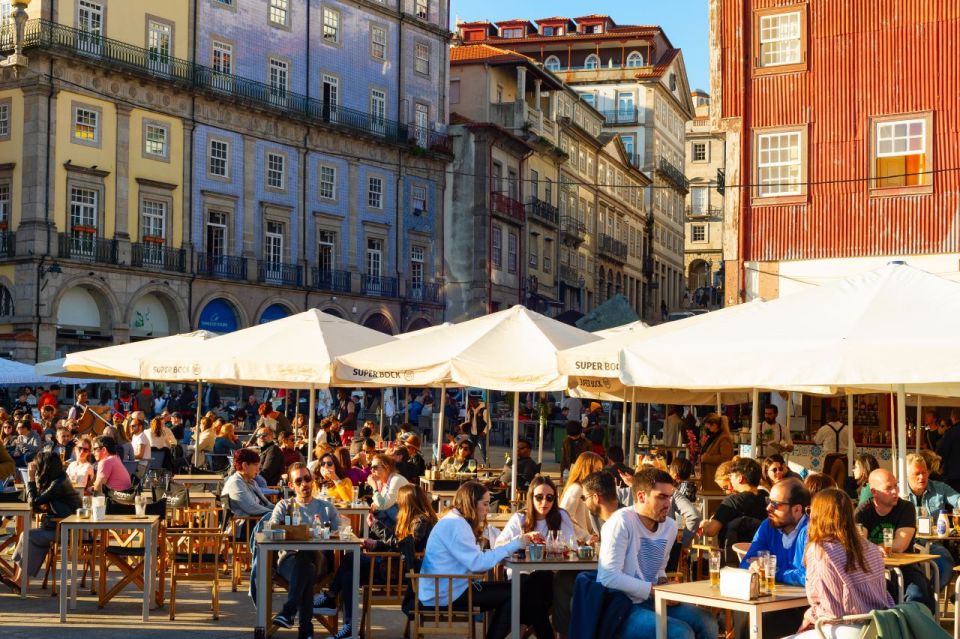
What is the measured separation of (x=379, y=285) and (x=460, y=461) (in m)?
37.1

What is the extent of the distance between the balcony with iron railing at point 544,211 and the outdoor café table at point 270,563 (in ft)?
179

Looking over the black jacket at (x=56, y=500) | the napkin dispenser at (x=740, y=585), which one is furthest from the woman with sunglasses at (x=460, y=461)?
the napkin dispenser at (x=740, y=585)

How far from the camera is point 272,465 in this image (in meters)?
16.7

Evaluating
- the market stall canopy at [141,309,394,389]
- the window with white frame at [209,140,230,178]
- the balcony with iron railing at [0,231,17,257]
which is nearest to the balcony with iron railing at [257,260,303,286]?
the window with white frame at [209,140,230,178]

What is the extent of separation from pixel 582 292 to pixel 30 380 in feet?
157

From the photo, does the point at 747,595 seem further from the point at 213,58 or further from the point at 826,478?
the point at 213,58

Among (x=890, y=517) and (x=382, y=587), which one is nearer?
(x=890, y=517)

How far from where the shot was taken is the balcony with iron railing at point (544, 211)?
65062mm

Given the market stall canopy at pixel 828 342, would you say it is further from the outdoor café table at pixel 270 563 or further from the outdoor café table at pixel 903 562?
the outdoor café table at pixel 270 563

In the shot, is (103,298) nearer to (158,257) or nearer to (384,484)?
(158,257)

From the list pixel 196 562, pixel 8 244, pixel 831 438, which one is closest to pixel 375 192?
pixel 8 244

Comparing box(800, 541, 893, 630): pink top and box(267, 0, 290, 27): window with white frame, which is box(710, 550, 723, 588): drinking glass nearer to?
box(800, 541, 893, 630): pink top

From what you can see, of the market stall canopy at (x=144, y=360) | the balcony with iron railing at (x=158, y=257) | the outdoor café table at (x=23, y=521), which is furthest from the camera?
the balcony with iron railing at (x=158, y=257)

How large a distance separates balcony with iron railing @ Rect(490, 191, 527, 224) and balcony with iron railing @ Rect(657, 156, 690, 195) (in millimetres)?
24269
